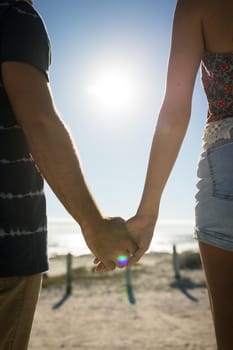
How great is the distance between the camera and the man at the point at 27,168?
164 cm

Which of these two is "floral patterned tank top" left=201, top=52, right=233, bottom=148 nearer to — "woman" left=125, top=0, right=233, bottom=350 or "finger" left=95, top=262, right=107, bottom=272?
"woman" left=125, top=0, right=233, bottom=350

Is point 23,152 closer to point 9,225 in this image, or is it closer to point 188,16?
point 9,225

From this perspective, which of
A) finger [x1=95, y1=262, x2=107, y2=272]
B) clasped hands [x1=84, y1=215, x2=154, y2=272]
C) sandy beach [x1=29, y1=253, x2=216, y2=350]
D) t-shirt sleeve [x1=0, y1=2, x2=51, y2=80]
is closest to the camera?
t-shirt sleeve [x1=0, y1=2, x2=51, y2=80]

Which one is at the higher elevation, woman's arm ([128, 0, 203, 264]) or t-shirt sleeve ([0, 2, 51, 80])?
t-shirt sleeve ([0, 2, 51, 80])

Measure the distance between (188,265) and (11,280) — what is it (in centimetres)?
2267

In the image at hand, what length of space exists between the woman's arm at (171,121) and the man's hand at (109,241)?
0.19m

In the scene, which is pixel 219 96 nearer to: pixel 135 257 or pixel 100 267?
pixel 135 257

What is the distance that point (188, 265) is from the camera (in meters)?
23.3

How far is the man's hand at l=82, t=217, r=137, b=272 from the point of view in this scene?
173cm

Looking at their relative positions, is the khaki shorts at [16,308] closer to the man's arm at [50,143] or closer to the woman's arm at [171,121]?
the man's arm at [50,143]

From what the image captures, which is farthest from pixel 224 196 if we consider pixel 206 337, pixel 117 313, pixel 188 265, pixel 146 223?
pixel 188 265

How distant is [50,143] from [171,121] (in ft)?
2.52

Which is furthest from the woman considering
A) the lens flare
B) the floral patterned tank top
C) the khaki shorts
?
the khaki shorts

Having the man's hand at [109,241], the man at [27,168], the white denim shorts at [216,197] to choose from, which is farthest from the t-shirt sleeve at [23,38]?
the white denim shorts at [216,197]
